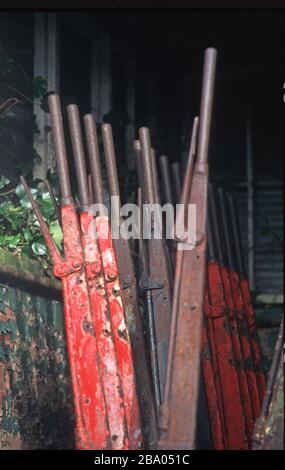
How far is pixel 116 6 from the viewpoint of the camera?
3.89 metres

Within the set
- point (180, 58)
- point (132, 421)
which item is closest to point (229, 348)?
point (132, 421)

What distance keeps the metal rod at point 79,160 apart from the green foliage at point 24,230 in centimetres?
92

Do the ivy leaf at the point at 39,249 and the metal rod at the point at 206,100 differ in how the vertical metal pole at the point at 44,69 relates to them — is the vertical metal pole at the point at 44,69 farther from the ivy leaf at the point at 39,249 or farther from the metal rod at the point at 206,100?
the metal rod at the point at 206,100

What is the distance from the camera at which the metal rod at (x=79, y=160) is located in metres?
3.75

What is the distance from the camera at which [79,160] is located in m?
3.81

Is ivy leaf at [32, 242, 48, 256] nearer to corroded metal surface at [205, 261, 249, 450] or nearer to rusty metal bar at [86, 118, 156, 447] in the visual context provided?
rusty metal bar at [86, 118, 156, 447]

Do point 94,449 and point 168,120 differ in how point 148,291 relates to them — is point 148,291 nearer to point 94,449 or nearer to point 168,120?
point 94,449

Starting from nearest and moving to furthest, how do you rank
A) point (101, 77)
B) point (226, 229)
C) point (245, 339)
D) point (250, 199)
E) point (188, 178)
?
1. point (188, 178)
2. point (245, 339)
3. point (226, 229)
4. point (101, 77)
5. point (250, 199)

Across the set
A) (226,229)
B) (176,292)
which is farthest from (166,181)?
(176,292)

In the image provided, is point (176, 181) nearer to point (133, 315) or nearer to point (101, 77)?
point (101, 77)

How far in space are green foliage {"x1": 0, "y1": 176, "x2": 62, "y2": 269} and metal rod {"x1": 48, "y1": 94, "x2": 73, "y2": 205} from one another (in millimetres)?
965

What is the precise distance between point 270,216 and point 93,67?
5.93 ft

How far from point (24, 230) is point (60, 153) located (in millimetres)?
1140

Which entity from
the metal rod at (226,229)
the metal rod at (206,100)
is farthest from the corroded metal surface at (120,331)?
the metal rod at (226,229)
